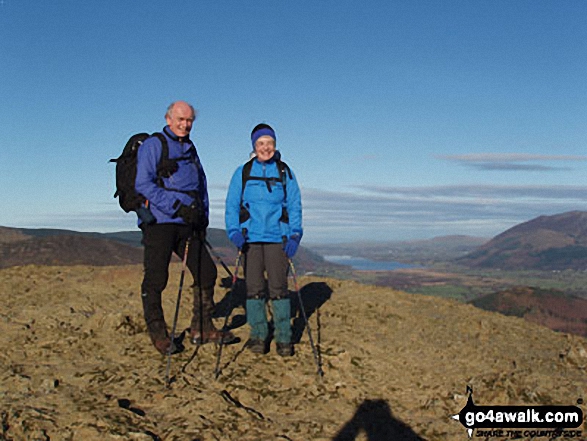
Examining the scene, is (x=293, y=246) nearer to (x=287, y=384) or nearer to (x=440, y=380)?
(x=287, y=384)

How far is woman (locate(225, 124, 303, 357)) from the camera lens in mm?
7508

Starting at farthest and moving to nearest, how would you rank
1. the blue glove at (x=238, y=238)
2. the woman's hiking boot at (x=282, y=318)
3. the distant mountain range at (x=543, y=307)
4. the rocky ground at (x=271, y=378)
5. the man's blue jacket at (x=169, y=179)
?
the distant mountain range at (x=543, y=307), the woman's hiking boot at (x=282, y=318), the blue glove at (x=238, y=238), the man's blue jacket at (x=169, y=179), the rocky ground at (x=271, y=378)

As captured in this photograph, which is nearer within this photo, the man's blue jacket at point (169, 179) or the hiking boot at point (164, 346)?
the man's blue jacket at point (169, 179)

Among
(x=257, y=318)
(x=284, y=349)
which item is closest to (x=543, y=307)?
(x=284, y=349)

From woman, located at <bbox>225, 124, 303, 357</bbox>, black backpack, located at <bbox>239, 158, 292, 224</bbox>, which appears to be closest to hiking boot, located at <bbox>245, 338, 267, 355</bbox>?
woman, located at <bbox>225, 124, 303, 357</bbox>

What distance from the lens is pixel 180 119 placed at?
7219mm

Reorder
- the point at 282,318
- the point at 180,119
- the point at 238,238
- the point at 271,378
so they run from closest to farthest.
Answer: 1. the point at 271,378
2. the point at 180,119
3. the point at 238,238
4. the point at 282,318

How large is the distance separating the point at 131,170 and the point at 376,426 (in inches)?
201

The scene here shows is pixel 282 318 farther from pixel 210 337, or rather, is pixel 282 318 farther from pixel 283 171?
pixel 283 171

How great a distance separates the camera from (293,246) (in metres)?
7.55

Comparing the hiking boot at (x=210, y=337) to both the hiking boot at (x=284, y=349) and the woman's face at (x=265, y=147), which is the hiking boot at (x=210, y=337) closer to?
the hiking boot at (x=284, y=349)

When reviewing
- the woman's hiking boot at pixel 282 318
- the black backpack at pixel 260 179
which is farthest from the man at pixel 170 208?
the woman's hiking boot at pixel 282 318

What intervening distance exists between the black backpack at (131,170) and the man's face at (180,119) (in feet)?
0.82

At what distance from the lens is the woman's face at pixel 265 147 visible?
745 centimetres
